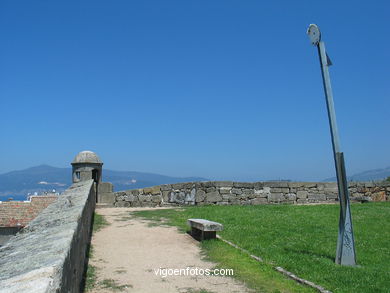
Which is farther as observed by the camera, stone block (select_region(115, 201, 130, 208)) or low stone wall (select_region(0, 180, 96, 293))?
stone block (select_region(115, 201, 130, 208))

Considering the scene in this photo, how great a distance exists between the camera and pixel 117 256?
6.43m

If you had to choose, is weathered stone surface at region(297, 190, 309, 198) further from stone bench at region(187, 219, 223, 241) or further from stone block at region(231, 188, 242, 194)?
stone bench at region(187, 219, 223, 241)

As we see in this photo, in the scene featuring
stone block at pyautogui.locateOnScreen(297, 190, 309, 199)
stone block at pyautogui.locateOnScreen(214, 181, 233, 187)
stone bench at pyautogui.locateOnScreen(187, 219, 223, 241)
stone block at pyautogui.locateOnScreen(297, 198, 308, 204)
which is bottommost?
stone bench at pyautogui.locateOnScreen(187, 219, 223, 241)

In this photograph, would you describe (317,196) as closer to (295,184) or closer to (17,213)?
(295,184)

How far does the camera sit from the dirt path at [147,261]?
476 centimetres

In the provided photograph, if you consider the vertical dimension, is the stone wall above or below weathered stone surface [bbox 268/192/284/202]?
below

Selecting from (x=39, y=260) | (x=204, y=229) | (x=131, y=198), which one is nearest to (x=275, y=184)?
(x=131, y=198)

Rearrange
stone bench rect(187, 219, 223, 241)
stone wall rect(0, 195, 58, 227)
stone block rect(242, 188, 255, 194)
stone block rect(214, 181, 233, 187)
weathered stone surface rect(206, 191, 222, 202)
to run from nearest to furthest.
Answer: stone bench rect(187, 219, 223, 241) < weathered stone surface rect(206, 191, 222, 202) < stone block rect(214, 181, 233, 187) < stone block rect(242, 188, 255, 194) < stone wall rect(0, 195, 58, 227)

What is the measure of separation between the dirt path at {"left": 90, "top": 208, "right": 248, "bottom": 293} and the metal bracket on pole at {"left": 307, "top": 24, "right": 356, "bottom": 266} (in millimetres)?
1889

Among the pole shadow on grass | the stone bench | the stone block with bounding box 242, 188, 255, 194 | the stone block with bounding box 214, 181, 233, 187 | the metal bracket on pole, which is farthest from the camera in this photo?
the stone block with bounding box 242, 188, 255, 194

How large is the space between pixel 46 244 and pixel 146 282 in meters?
2.17

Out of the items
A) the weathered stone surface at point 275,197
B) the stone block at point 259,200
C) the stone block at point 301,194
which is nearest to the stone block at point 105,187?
the stone block at point 259,200

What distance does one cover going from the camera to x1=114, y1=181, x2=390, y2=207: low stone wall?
15469 mm

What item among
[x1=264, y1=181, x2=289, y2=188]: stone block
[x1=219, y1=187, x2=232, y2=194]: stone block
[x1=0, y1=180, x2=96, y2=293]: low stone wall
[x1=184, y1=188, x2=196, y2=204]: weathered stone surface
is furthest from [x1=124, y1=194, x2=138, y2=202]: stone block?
[x1=0, y1=180, x2=96, y2=293]: low stone wall
